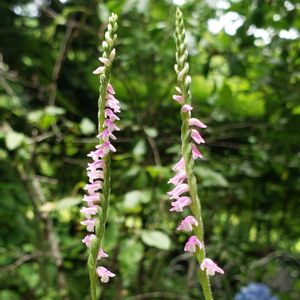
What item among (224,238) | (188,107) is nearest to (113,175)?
(224,238)

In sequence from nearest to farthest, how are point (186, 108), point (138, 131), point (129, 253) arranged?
1. point (186, 108)
2. point (129, 253)
3. point (138, 131)

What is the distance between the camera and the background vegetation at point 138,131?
1.71 meters

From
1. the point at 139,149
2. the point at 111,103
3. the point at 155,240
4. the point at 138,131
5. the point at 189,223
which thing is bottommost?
the point at 189,223

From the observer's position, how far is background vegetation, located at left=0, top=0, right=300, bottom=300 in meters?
1.71

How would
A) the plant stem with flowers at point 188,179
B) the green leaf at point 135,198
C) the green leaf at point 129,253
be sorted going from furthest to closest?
the green leaf at point 129,253 < the green leaf at point 135,198 < the plant stem with flowers at point 188,179

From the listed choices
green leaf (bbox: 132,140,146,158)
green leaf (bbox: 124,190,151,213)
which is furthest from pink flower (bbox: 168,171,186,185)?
green leaf (bbox: 132,140,146,158)

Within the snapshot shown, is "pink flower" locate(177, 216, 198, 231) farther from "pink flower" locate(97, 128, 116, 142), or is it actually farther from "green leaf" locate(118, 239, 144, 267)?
"green leaf" locate(118, 239, 144, 267)

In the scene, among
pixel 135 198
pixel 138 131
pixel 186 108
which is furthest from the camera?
pixel 138 131

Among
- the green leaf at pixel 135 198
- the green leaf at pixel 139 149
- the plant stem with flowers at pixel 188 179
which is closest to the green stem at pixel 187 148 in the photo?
the plant stem with flowers at pixel 188 179

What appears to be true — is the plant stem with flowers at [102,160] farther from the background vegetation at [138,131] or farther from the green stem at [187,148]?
the background vegetation at [138,131]

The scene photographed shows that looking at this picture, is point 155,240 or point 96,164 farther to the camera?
point 155,240

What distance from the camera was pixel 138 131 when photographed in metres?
1.96

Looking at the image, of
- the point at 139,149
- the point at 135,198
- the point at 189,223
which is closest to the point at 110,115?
the point at 189,223

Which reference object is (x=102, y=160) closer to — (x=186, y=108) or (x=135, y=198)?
(x=186, y=108)
